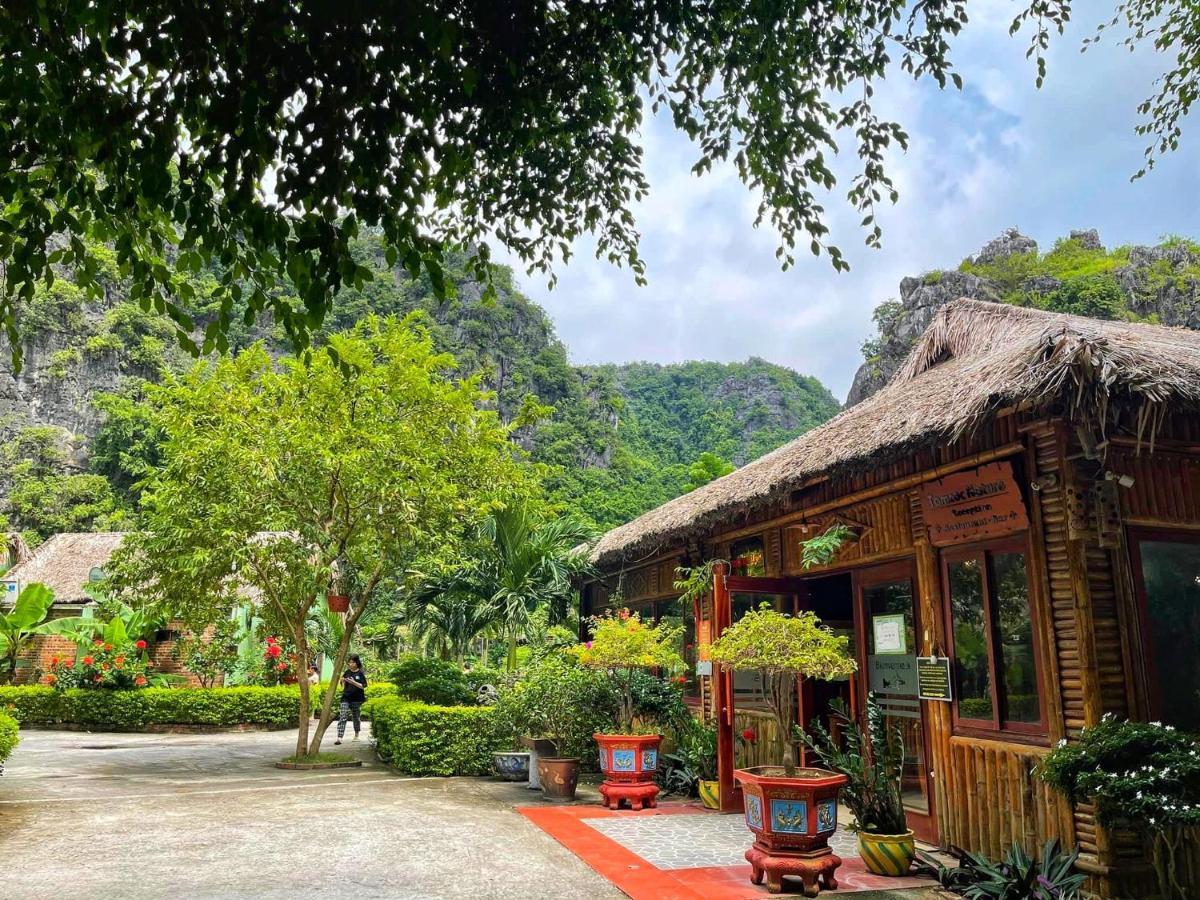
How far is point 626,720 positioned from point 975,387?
17.4 feet

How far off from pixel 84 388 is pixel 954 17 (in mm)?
44396

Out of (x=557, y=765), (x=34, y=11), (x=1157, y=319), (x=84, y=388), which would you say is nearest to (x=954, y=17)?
(x=34, y=11)

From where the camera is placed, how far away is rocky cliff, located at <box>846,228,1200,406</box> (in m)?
29.5

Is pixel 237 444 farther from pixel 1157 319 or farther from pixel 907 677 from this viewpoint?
pixel 1157 319

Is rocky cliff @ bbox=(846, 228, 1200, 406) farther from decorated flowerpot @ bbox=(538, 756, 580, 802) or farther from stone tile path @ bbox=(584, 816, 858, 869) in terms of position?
stone tile path @ bbox=(584, 816, 858, 869)

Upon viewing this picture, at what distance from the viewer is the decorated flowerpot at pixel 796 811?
5.56 metres

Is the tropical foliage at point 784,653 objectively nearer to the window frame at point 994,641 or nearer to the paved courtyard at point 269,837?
the window frame at point 994,641

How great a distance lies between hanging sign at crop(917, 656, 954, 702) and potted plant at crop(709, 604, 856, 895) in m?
0.83

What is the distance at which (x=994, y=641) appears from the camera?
20.0ft

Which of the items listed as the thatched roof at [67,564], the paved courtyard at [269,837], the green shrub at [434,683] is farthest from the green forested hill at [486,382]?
the paved courtyard at [269,837]

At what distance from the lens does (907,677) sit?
24.3 feet

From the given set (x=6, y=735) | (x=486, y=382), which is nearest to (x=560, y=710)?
(x=6, y=735)

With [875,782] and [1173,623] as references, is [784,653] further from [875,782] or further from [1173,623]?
[1173,623]

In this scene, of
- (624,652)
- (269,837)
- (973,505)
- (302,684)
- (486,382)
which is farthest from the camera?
(486,382)
